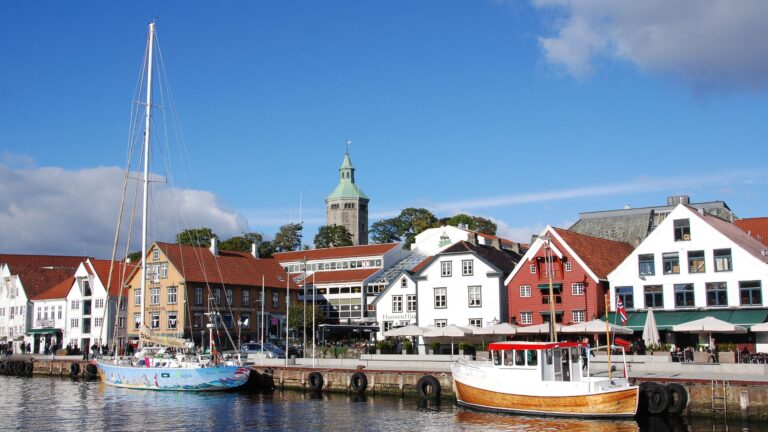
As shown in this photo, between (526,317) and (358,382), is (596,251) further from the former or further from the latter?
(358,382)

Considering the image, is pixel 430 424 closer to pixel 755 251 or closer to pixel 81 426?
pixel 81 426

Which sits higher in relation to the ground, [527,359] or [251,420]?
[527,359]

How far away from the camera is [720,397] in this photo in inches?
1401

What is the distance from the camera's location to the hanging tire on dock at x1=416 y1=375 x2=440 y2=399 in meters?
44.9

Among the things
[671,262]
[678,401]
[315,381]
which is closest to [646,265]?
[671,262]

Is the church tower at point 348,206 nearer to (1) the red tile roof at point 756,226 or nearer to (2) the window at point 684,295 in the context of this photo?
(1) the red tile roof at point 756,226

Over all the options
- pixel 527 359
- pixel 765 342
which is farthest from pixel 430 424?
pixel 765 342

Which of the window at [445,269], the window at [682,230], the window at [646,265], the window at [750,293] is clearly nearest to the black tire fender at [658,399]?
the window at [750,293]

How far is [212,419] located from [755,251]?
38.4 meters

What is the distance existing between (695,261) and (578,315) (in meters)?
9.11

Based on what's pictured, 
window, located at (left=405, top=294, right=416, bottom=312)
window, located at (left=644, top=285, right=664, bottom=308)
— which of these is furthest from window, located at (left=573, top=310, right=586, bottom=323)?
window, located at (left=405, top=294, right=416, bottom=312)

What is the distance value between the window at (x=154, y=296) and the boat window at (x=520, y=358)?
52.4m

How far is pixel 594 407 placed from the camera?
36.0 metres

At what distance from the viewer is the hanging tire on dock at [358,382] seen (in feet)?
158
